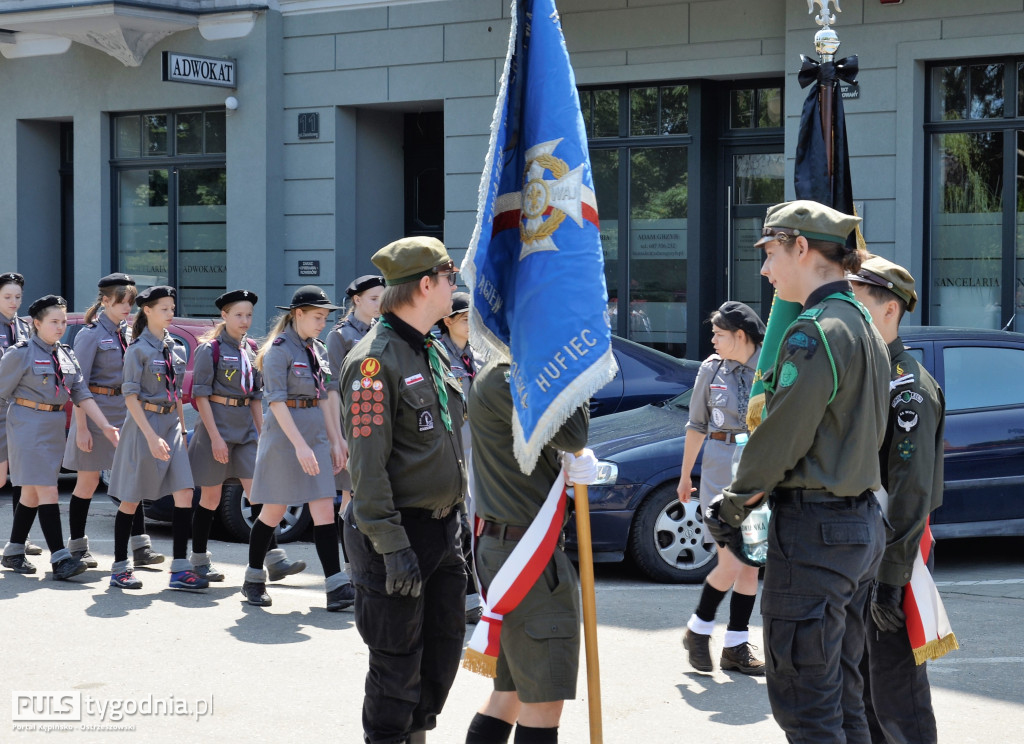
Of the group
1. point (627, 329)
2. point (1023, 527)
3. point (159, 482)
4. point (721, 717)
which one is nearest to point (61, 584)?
point (159, 482)

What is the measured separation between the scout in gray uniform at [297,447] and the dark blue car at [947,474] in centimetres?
156

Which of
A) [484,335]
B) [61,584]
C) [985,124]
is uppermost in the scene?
[985,124]

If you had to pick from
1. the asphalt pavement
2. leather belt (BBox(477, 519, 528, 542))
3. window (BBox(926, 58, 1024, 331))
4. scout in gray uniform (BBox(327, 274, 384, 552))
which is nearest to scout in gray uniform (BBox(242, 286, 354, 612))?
the asphalt pavement

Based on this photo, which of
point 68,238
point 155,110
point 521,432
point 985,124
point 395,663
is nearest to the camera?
point 521,432

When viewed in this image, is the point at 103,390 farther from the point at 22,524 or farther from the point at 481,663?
the point at 481,663

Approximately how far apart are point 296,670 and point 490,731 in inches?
91.7

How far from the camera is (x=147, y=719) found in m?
5.48

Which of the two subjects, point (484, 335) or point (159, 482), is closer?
point (484, 335)

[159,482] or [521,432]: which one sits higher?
[521,432]

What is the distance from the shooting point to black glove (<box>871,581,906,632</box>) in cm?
425

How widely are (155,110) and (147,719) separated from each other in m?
13.3

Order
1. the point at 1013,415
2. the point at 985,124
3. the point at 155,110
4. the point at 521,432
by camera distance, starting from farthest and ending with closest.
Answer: the point at 155,110, the point at 985,124, the point at 1013,415, the point at 521,432

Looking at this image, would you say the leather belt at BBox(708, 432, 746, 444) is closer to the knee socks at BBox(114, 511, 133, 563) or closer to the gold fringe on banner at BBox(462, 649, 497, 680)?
the gold fringe on banner at BBox(462, 649, 497, 680)

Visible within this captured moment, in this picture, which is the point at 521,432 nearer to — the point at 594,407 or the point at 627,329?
the point at 594,407
